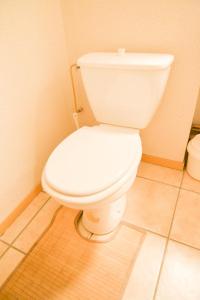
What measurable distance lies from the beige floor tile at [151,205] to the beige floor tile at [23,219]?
1.73 ft

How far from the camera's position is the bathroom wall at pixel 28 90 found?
3.06 feet

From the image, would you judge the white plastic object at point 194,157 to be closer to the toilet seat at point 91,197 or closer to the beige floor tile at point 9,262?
the toilet seat at point 91,197

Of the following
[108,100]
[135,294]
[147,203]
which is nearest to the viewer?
[135,294]

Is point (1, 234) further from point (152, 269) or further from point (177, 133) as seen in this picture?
point (177, 133)

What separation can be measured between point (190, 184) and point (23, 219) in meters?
1.01

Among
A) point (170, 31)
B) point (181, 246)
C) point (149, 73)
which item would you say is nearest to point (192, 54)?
point (170, 31)

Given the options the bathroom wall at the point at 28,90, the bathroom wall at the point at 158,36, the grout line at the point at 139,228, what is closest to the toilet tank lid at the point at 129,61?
the bathroom wall at the point at 158,36

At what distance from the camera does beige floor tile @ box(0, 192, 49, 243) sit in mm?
1089

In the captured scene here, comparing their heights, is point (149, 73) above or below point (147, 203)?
above

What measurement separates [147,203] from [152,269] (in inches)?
14.2

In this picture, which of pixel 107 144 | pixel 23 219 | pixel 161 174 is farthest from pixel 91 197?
pixel 161 174

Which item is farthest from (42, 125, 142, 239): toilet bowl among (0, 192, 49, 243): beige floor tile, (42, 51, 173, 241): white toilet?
(0, 192, 49, 243): beige floor tile

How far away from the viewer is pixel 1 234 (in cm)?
110

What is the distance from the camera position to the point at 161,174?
136cm
